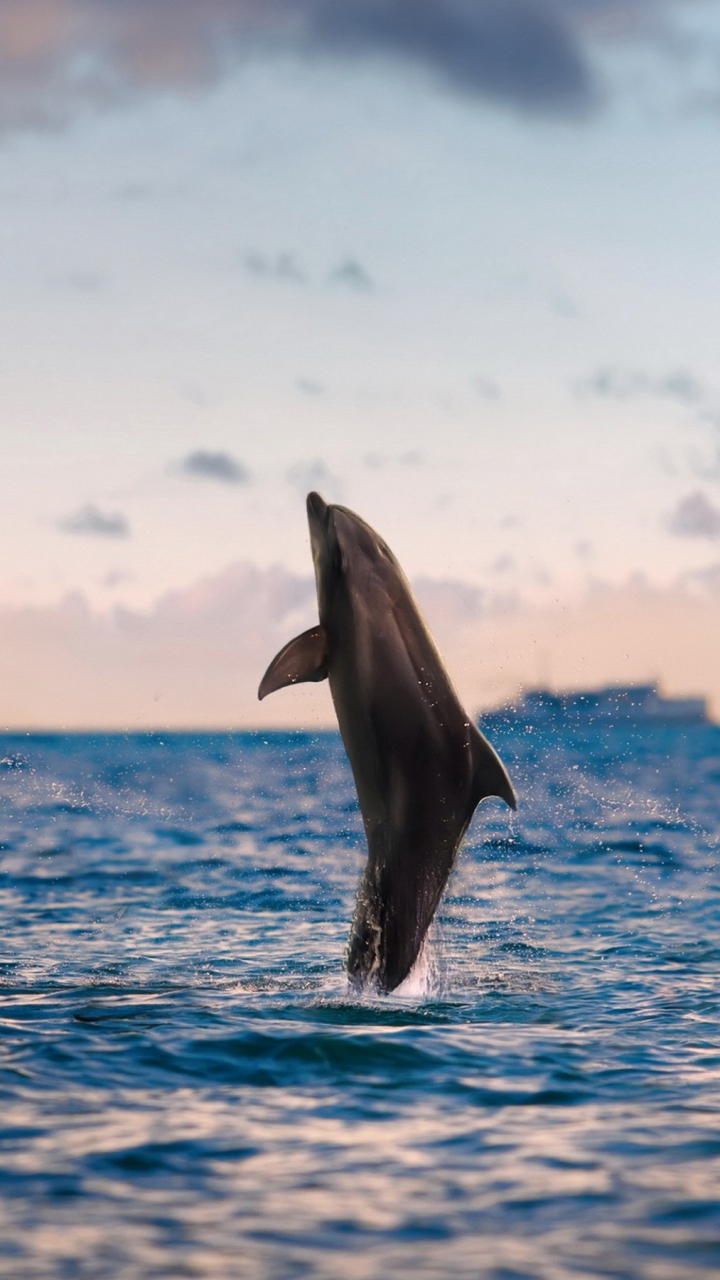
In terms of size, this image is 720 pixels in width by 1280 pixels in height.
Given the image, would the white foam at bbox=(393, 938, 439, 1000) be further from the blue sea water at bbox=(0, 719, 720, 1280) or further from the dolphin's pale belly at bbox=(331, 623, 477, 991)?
the dolphin's pale belly at bbox=(331, 623, 477, 991)

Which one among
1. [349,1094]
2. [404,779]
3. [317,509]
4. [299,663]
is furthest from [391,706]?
[349,1094]

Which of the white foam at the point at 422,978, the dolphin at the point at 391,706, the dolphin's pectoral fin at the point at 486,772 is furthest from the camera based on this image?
the white foam at the point at 422,978

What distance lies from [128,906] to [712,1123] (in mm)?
13910

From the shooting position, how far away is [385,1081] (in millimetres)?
9586

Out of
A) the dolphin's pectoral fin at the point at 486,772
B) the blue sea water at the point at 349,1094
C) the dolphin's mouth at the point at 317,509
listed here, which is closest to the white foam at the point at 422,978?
the blue sea water at the point at 349,1094

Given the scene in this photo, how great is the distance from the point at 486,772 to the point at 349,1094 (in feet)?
8.48

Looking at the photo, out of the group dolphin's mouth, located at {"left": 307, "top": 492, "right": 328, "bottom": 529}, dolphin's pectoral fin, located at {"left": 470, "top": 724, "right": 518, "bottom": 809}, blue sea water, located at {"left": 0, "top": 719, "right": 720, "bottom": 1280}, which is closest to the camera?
blue sea water, located at {"left": 0, "top": 719, "right": 720, "bottom": 1280}

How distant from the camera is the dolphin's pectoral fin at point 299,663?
10547 mm

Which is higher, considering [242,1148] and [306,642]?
[306,642]

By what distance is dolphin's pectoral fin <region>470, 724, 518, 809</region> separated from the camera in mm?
10383

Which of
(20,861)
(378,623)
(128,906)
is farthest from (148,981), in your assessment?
(20,861)

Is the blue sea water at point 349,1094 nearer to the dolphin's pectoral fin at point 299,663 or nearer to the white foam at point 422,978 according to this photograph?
the white foam at point 422,978

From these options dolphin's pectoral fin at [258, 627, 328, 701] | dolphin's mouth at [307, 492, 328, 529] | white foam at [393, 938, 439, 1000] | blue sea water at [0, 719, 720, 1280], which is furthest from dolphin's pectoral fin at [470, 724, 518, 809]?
dolphin's mouth at [307, 492, 328, 529]

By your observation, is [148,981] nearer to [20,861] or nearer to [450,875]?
[450,875]
